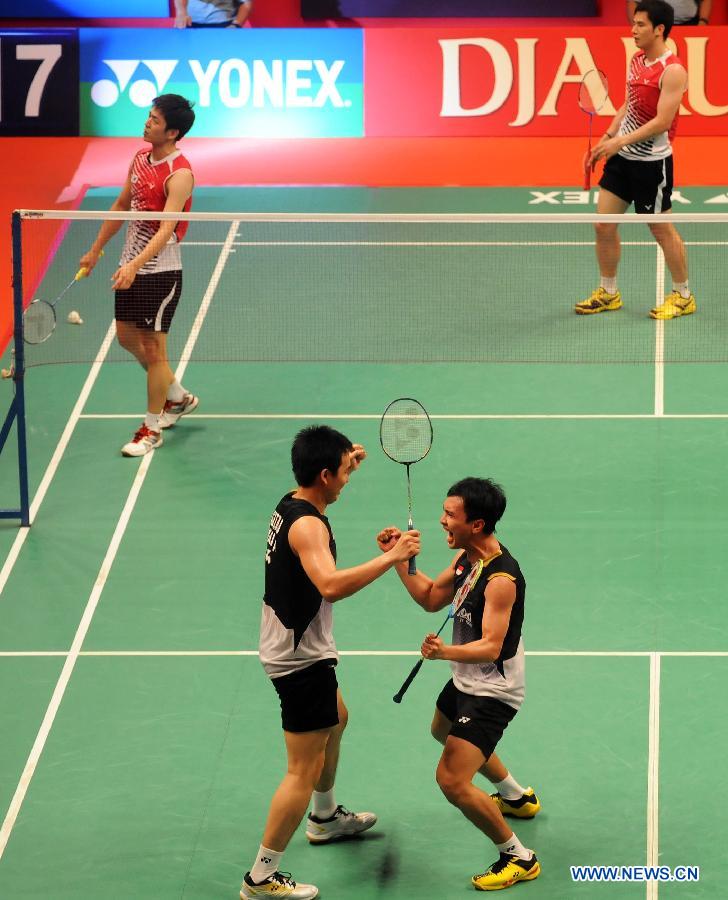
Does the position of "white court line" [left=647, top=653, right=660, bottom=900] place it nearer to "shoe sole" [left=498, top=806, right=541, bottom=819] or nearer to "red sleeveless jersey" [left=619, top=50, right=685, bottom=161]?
"shoe sole" [left=498, top=806, right=541, bottom=819]

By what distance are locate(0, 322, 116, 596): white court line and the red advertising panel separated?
543 cm

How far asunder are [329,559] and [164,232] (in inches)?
178

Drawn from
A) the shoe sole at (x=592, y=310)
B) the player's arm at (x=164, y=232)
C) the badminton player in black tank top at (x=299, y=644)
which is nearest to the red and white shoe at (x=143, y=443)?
the player's arm at (x=164, y=232)

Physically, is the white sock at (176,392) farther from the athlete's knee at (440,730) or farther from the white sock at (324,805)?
the athlete's knee at (440,730)

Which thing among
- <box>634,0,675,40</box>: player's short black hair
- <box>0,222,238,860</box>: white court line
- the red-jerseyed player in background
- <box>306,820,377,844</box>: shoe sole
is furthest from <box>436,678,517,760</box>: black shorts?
<box>634,0,675,40</box>: player's short black hair

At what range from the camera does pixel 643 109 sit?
12.4m

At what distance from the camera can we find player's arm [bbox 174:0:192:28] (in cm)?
1777

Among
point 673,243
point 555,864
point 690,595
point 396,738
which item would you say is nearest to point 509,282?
point 673,243

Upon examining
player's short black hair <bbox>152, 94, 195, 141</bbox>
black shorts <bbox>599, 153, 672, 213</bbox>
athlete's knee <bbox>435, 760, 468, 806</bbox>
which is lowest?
athlete's knee <bbox>435, 760, 468, 806</bbox>

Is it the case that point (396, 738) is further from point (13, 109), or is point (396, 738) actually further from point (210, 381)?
point (13, 109)

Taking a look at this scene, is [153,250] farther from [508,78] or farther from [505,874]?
[508,78]

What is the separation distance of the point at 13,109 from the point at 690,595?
1065 cm

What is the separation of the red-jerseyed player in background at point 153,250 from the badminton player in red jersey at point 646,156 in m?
3.37
